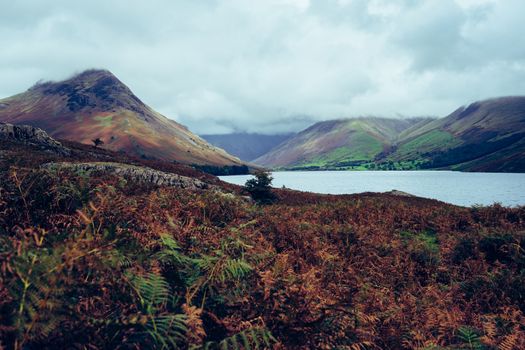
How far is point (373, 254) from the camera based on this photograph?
865 centimetres

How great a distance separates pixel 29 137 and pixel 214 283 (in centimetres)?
2699

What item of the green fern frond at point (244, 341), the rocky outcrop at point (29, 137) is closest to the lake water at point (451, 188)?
the green fern frond at point (244, 341)

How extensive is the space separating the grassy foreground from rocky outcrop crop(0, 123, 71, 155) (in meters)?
20.6

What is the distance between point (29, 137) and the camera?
81.6ft

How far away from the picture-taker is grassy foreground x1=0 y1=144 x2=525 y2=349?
2.87 m

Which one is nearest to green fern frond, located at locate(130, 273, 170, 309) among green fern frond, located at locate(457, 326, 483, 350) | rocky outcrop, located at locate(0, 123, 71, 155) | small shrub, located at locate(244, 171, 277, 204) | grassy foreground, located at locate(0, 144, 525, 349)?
grassy foreground, located at locate(0, 144, 525, 349)

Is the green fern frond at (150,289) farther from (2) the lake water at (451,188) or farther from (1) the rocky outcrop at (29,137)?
(2) the lake water at (451,188)

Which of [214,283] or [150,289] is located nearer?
[150,289]

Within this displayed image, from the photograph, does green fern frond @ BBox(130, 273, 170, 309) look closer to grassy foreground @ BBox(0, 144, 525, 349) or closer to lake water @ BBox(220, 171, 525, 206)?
grassy foreground @ BBox(0, 144, 525, 349)

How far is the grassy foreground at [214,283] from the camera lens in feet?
9.40

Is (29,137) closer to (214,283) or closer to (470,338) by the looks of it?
(214,283)

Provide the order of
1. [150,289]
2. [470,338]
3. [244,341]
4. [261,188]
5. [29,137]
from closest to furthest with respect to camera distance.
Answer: [244,341], [150,289], [470,338], [261,188], [29,137]

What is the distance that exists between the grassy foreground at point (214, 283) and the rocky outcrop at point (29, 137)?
20557 millimetres

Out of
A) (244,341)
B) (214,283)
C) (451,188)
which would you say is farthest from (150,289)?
(451,188)
